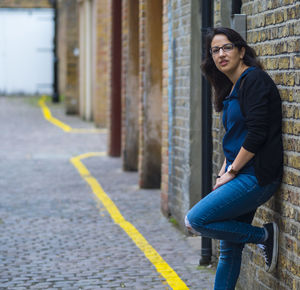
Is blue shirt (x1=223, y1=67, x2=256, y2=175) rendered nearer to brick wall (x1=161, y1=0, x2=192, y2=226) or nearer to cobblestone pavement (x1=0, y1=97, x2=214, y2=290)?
cobblestone pavement (x1=0, y1=97, x2=214, y2=290)

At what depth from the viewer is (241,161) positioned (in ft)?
14.9

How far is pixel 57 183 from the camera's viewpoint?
11.8 meters

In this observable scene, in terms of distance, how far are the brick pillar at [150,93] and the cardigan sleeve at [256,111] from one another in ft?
20.4

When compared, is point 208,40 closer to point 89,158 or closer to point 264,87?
point 264,87

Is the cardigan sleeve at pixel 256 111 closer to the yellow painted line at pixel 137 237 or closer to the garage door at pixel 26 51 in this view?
the yellow painted line at pixel 137 237

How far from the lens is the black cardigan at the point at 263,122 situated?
14.5 ft

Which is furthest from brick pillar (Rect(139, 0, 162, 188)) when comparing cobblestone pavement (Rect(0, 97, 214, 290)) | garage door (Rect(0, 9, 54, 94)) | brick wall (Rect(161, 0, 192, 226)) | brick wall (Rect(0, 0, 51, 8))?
garage door (Rect(0, 9, 54, 94))

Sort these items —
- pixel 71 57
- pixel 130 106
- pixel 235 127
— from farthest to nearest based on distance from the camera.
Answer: pixel 71 57
pixel 130 106
pixel 235 127

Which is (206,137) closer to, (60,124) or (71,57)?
(60,124)

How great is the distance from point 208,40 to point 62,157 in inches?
416

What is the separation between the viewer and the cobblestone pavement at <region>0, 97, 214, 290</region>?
617 cm

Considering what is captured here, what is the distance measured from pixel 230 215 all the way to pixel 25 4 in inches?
1107

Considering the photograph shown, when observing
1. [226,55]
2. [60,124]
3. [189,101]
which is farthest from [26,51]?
[226,55]

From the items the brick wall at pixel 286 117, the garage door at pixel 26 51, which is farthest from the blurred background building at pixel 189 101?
the garage door at pixel 26 51
